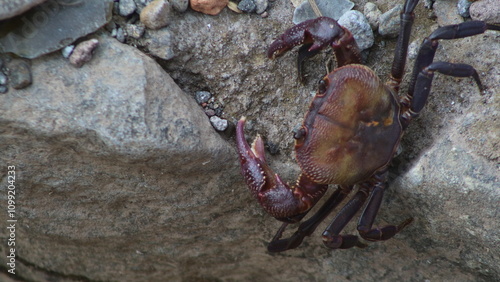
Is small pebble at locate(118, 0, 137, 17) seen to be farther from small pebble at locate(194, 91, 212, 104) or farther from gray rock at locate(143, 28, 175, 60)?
small pebble at locate(194, 91, 212, 104)

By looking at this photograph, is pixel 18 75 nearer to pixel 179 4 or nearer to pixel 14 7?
pixel 14 7

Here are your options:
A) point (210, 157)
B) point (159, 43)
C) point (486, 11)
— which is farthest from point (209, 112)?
Answer: point (486, 11)

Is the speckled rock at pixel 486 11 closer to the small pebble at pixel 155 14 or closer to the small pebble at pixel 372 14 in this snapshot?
the small pebble at pixel 372 14

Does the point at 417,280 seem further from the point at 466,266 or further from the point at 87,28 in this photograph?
the point at 87,28

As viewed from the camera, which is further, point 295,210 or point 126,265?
point 126,265

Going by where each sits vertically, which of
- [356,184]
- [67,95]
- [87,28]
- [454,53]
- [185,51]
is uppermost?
[87,28]

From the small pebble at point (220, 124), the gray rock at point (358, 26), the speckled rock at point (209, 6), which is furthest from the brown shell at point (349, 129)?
the speckled rock at point (209, 6)

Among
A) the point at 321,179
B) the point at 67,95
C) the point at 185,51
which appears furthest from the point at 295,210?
the point at 67,95
